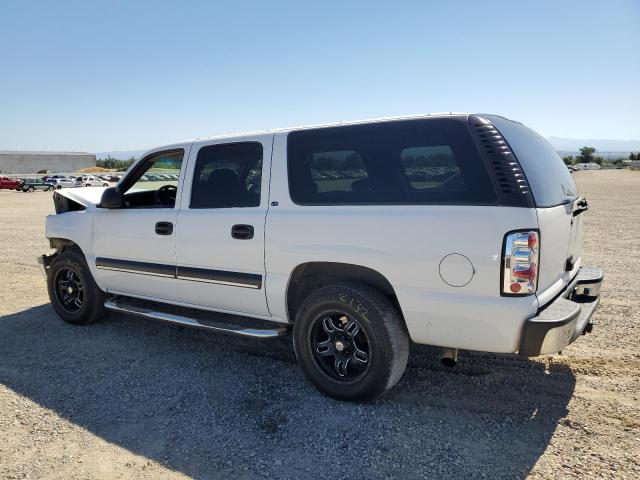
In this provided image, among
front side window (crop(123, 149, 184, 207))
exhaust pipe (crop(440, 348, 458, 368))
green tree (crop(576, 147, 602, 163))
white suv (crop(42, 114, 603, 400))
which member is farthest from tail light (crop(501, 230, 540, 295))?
green tree (crop(576, 147, 602, 163))

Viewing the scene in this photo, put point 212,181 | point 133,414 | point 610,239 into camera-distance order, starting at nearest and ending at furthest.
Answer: point 133,414, point 212,181, point 610,239

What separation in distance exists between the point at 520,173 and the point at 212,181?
8.06 feet

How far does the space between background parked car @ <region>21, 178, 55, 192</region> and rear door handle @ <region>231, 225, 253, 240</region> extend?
41804mm

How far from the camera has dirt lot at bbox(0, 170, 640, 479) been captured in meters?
2.66

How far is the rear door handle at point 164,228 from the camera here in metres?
4.05

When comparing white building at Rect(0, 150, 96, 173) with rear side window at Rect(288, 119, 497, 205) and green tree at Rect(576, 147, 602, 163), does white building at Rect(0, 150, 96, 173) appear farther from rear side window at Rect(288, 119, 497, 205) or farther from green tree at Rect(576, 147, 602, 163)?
rear side window at Rect(288, 119, 497, 205)

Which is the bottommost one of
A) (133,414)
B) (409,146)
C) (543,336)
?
(133,414)

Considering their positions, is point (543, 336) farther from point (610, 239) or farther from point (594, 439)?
point (610, 239)

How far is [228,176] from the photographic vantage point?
155 inches

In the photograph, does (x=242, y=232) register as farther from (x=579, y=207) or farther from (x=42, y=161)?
(x=42, y=161)

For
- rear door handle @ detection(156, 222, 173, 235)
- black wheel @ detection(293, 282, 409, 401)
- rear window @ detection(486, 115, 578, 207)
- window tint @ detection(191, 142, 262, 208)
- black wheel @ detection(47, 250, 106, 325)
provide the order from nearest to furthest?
rear window @ detection(486, 115, 578, 207)
black wheel @ detection(293, 282, 409, 401)
window tint @ detection(191, 142, 262, 208)
rear door handle @ detection(156, 222, 173, 235)
black wheel @ detection(47, 250, 106, 325)

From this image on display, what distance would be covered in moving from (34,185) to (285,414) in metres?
42.8

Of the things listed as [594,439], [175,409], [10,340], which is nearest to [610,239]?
[594,439]

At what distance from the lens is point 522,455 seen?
2684mm
